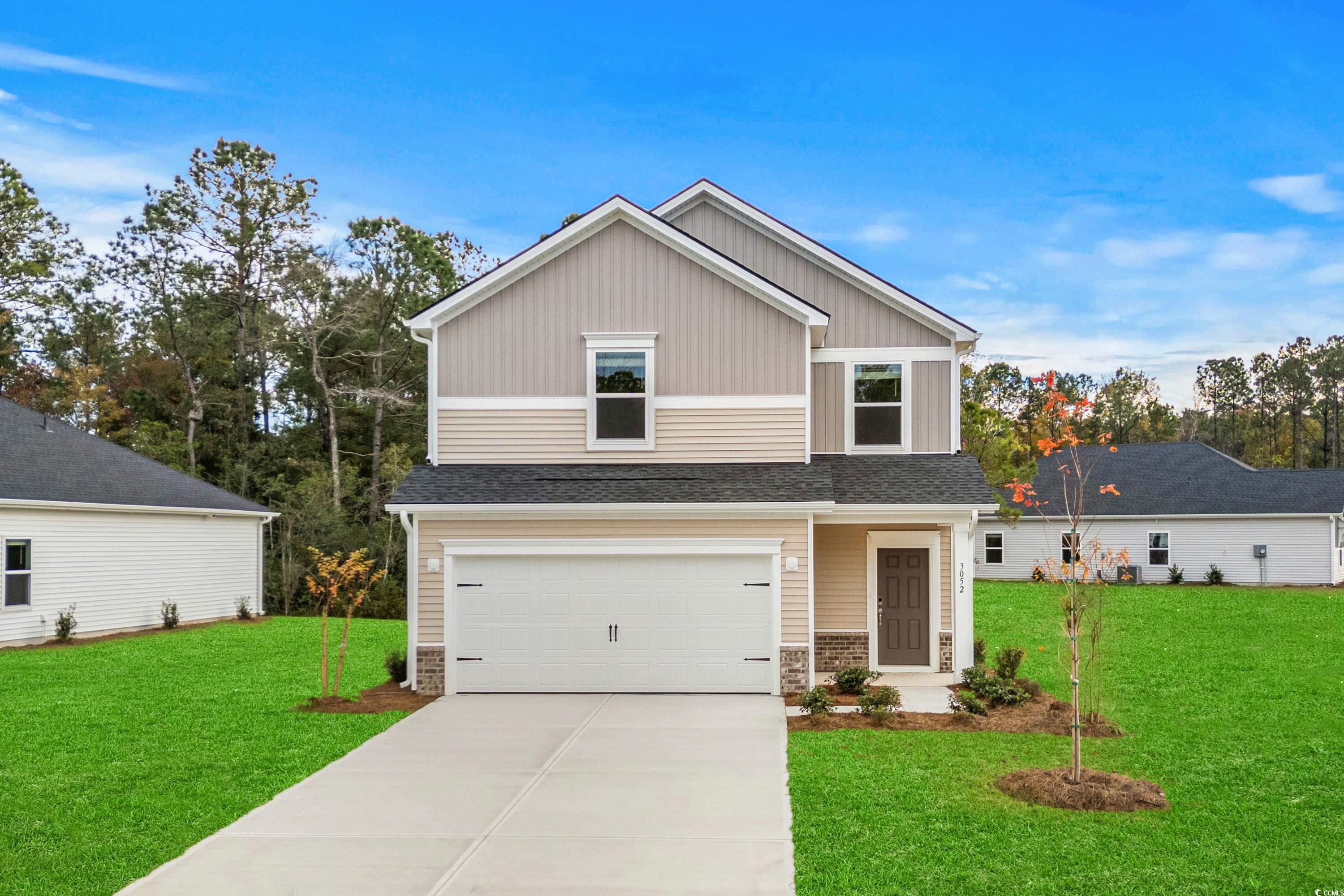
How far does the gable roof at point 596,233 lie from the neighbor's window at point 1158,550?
26.1 m

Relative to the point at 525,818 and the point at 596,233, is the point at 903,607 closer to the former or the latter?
the point at 596,233

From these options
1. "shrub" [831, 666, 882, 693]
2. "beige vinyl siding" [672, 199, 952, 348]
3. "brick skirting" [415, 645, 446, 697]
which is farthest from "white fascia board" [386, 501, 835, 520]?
"beige vinyl siding" [672, 199, 952, 348]

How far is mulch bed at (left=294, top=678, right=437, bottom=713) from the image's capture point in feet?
42.9

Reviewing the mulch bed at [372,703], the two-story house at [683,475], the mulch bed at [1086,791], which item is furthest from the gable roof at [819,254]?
the mulch bed at [372,703]

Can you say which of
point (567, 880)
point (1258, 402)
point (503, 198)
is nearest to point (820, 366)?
point (567, 880)

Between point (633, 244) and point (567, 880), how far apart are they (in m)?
10.3

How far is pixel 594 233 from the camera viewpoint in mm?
15125

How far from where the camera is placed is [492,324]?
15.2 meters

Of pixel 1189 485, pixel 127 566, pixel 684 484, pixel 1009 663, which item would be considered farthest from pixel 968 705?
pixel 1189 485

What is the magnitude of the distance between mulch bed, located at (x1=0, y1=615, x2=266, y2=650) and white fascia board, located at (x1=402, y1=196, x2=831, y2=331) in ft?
37.4

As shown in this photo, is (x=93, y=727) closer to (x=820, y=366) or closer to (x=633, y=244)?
(x=633, y=244)

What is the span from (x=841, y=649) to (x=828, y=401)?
399cm

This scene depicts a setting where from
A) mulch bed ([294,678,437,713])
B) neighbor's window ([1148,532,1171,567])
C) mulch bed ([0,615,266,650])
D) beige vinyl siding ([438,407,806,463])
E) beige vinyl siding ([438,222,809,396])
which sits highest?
beige vinyl siding ([438,222,809,396])

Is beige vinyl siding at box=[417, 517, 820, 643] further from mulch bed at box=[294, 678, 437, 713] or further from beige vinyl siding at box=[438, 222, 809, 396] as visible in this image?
beige vinyl siding at box=[438, 222, 809, 396]
